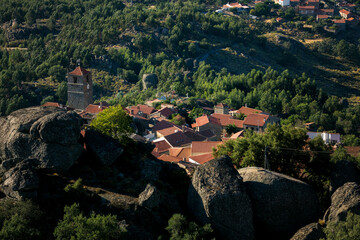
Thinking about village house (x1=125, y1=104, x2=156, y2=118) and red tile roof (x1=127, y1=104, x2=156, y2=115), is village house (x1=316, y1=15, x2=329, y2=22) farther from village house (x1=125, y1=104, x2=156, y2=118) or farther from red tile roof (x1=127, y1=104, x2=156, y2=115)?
village house (x1=125, y1=104, x2=156, y2=118)

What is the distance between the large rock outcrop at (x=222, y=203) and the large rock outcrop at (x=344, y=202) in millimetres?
4544

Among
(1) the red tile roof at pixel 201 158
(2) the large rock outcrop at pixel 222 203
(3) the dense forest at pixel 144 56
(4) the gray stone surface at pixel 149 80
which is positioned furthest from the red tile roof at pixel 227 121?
(2) the large rock outcrop at pixel 222 203

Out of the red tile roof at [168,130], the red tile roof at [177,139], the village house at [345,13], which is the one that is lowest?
the village house at [345,13]

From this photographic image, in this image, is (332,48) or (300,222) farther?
(332,48)

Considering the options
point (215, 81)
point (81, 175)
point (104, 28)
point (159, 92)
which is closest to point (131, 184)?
point (81, 175)

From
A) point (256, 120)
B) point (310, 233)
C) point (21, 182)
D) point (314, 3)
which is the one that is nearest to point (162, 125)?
point (256, 120)

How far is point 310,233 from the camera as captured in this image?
75.3ft

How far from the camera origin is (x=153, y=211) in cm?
2372

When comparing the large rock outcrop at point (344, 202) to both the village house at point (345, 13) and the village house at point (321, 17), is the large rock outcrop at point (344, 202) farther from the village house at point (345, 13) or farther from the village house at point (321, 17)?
the village house at point (345, 13)

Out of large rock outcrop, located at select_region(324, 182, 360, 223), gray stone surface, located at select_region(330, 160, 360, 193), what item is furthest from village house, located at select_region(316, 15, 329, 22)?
large rock outcrop, located at select_region(324, 182, 360, 223)

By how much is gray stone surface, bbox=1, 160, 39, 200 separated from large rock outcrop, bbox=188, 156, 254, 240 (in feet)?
27.2

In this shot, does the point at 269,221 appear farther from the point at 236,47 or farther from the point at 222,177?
the point at 236,47

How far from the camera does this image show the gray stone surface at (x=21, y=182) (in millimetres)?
21828

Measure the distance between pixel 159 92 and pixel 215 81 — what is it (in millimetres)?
14507
